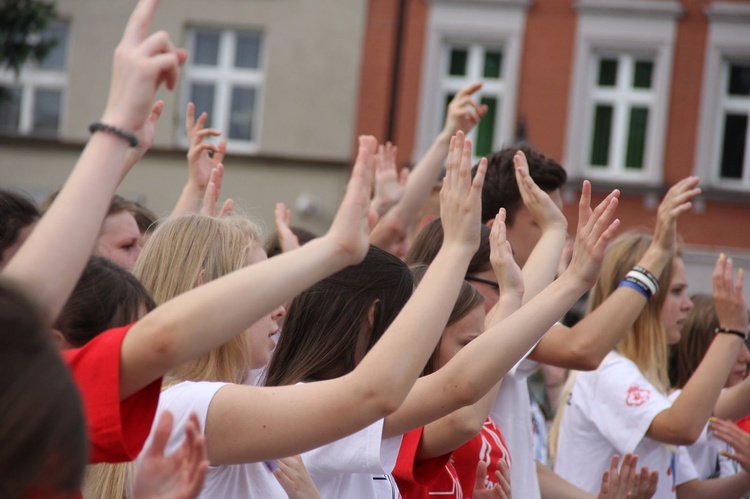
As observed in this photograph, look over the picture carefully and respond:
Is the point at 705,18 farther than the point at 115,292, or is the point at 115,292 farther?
the point at 705,18

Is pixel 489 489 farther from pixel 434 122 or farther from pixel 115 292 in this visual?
pixel 434 122

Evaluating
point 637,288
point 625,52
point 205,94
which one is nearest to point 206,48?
point 205,94

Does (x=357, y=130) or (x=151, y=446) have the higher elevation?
(x=357, y=130)

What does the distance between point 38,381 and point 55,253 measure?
46 cm

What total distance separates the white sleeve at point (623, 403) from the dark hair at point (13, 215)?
211cm

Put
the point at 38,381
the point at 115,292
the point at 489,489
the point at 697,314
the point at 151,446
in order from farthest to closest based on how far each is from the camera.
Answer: the point at 697,314, the point at 489,489, the point at 115,292, the point at 151,446, the point at 38,381

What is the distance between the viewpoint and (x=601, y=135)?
16.7 meters

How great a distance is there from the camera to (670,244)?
388cm

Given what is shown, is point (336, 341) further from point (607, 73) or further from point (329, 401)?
point (607, 73)

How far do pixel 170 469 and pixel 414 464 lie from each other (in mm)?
1368

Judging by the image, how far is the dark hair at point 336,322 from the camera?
9.01 ft

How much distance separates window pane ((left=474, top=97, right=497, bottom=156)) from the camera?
662 inches

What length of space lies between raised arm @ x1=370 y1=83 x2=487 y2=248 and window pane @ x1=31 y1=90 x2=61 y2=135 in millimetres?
13995

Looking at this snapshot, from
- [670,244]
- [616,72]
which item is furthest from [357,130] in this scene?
[670,244]
